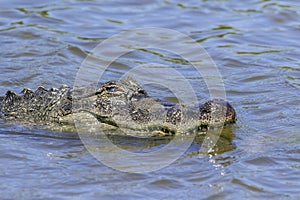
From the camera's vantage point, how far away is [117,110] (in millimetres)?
6711

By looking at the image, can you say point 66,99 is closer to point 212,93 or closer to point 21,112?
point 21,112

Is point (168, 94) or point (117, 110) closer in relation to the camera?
point (117, 110)

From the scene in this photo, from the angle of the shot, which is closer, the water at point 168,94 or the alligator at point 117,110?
the water at point 168,94

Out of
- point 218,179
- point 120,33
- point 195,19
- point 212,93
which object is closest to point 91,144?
point 218,179

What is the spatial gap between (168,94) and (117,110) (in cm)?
197

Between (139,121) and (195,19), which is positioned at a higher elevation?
(195,19)

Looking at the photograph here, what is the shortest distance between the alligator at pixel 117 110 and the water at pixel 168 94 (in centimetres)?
20

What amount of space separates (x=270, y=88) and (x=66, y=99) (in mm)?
3093

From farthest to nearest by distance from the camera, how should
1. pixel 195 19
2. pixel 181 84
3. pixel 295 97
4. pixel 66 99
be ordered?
pixel 195 19
pixel 181 84
pixel 295 97
pixel 66 99

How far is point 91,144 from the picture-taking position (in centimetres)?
671

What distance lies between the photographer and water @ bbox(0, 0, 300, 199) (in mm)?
5680

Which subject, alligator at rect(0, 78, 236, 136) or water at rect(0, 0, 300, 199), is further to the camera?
alligator at rect(0, 78, 236, 136)

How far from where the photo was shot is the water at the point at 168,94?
5.68m

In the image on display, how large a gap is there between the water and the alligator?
20 cm
